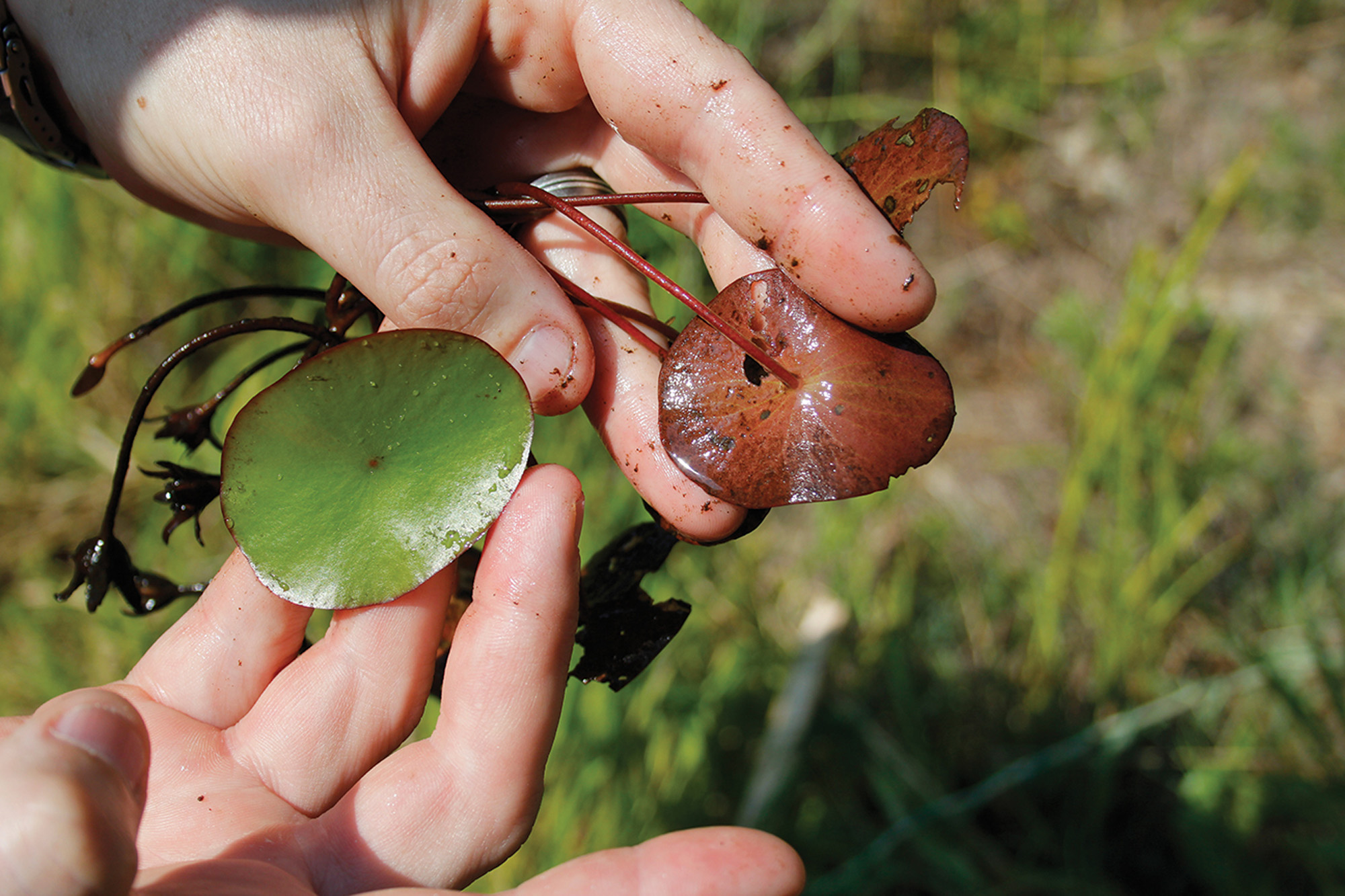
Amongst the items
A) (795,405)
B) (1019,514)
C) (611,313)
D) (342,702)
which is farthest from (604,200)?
(1019,514)

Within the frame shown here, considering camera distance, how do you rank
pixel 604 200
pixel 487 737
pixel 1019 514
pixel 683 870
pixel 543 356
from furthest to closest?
pixel 1019 514
pixel 604 200
pixel 543 356
pixel 487 737
pixel 683 870

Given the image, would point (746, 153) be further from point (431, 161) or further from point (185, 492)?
point (185, 492)

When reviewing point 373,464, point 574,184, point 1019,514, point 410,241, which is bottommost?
point 1019,514

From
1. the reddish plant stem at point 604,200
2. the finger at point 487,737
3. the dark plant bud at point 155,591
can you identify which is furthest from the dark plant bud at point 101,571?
the reddish plant stem at point 604,200

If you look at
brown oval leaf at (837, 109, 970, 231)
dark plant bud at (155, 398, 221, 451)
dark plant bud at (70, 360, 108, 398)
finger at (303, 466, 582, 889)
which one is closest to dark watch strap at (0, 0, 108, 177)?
dark plant bud at (70, 360, 108, 398)

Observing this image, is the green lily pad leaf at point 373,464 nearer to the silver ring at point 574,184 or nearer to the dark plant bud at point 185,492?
the dark plant bud at point 185,492

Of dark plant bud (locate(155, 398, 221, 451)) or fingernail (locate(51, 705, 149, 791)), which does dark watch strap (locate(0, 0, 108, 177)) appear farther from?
fingernail (locate(51, 705, 149, 791))

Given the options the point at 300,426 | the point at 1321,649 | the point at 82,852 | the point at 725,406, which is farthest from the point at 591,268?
the point at 1321,649
